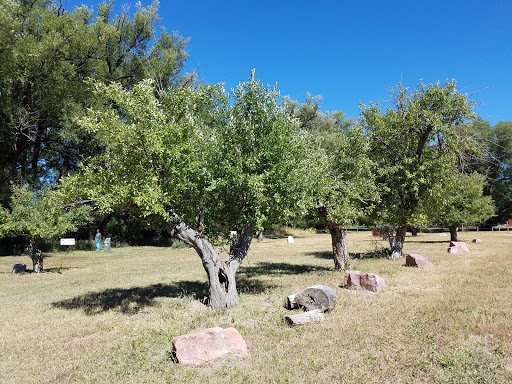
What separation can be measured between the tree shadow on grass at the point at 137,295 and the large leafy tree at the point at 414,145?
1036cm

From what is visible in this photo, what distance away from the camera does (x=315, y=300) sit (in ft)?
31.9

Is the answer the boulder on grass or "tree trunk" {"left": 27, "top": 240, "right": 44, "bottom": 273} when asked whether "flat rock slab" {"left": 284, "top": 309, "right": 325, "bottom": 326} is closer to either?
the boulder on grass

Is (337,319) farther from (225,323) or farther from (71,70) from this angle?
(71,70)

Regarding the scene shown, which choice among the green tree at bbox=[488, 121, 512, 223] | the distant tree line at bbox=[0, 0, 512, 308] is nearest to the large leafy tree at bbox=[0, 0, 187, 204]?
the distant tree line at bbox=[0, 0, 512, 308]

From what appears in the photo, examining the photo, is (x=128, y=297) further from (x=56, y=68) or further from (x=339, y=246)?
(x=56, y=68)

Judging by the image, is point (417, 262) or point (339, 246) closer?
point (417, 262)

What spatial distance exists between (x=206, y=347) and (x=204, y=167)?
5.30m

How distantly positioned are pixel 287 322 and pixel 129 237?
36132 mm

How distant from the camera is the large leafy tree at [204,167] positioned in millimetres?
9711

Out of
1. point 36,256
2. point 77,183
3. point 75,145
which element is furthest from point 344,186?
point 75,145

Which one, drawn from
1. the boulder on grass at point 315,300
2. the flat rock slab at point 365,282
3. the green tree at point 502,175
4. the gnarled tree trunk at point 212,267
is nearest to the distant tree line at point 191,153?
the gnarled tree trunk at point 212,267

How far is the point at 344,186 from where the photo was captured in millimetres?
15867

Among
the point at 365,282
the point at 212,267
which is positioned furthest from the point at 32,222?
the point at 365,282

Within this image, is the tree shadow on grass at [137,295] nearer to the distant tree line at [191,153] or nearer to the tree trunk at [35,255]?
the distant tree line at [191,153]
